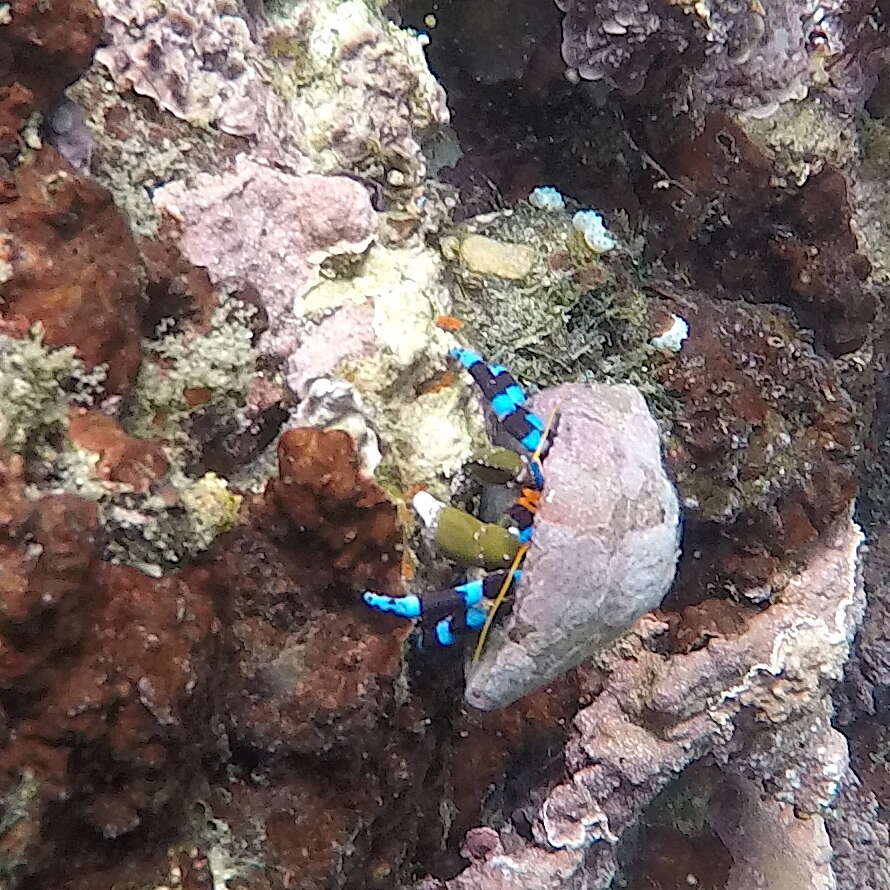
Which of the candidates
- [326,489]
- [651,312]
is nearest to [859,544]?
[651,312]

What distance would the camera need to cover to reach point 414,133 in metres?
3.32

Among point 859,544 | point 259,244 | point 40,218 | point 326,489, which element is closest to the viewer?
point 40,218

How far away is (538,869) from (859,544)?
2112mm

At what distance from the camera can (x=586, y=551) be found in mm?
2568

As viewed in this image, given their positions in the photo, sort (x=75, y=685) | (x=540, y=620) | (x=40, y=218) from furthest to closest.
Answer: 1. (x=540, y=620)
2. (x=40, y=218)
3. (x=75, y=685)

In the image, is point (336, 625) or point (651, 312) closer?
point (336, 625)

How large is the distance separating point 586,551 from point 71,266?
159 centimetres

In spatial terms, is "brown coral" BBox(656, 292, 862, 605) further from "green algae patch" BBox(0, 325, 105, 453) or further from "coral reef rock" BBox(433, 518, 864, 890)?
"green algae patch" BBox(0, 325, 105, 453)

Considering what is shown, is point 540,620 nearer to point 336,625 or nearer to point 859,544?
point 336,625

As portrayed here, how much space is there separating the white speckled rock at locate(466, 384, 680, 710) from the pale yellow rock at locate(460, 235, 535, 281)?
0.82 metres

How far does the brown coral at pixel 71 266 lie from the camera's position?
6.54 feet

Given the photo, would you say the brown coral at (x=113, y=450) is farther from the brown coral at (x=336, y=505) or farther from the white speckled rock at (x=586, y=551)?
the white speckled rock at (x=586, y=551)

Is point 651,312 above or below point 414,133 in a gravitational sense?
below

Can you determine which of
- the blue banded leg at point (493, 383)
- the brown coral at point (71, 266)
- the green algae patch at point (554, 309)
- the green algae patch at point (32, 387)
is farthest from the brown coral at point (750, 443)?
the green algae patch at point (32, 387)
